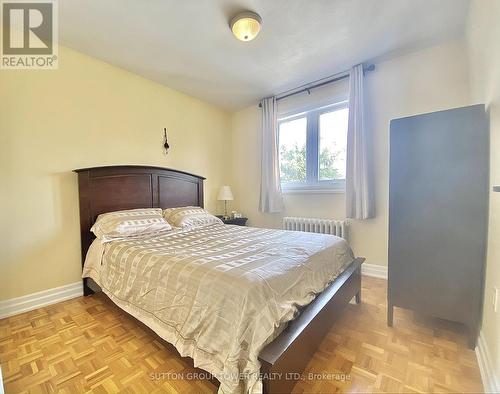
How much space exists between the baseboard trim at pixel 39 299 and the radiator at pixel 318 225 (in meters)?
2.69

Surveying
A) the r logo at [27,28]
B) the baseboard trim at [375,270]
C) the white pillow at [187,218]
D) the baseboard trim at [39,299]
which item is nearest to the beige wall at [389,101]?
the baseboard trim at [375,270]

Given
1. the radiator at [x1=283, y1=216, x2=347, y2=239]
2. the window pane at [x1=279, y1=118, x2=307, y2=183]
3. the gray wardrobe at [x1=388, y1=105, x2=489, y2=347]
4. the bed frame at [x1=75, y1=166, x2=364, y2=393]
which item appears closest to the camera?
the bed frame at [x1=75, y1=166, x2=364, y2=393]

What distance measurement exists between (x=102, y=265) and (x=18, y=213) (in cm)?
92

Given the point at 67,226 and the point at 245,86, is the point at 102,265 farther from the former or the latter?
the point at 245,86

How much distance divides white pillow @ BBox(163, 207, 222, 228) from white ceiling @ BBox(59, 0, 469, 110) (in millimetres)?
1769

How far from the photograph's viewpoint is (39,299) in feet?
7.21

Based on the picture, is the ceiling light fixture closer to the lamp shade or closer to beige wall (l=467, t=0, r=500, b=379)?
beige wall (l=467, t=0, r=500, b=379)

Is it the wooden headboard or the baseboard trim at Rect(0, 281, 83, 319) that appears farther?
the wooden headboard

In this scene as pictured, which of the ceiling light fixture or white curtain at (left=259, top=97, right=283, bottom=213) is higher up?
the ceiling light fixture

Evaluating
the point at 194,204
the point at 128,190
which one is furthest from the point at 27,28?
the point at 194,204

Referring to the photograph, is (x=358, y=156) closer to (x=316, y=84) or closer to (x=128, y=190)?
(x=316, y=84)

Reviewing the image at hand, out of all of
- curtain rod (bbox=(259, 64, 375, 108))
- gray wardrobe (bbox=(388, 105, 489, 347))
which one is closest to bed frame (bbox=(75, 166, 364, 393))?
gray wardrobe (bbox=(388, 105, 489, 347))

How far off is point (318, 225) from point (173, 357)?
234 centimetres

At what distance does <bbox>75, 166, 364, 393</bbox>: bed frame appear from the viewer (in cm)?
107
